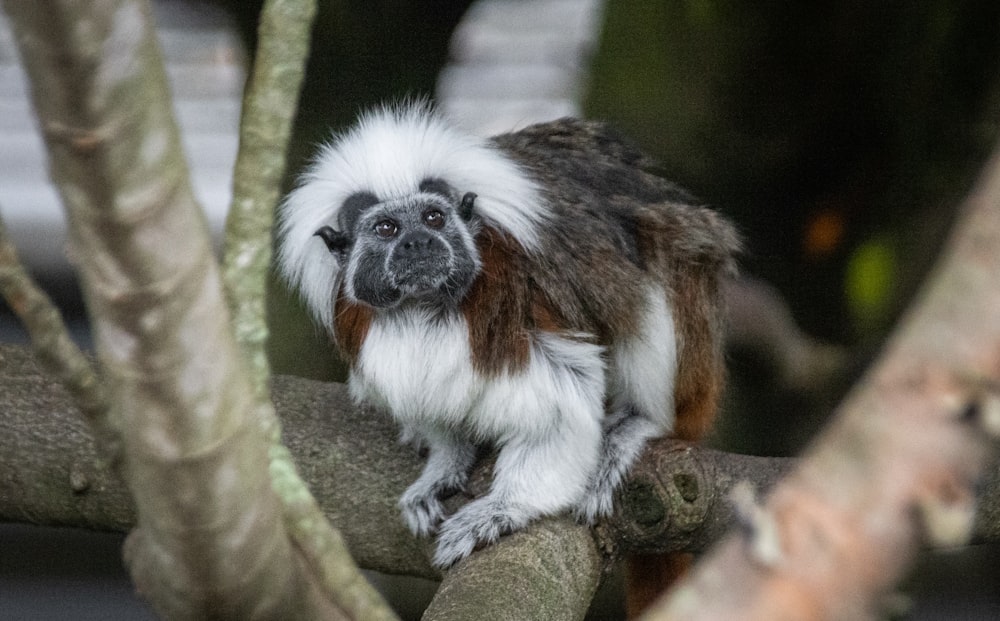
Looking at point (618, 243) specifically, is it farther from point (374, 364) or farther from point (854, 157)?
A: point (854, 157)

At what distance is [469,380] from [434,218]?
437mm

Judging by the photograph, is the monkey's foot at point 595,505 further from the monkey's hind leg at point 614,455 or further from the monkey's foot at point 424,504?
the monkey's foot at point 424,504

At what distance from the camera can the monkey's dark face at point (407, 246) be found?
2945 mm

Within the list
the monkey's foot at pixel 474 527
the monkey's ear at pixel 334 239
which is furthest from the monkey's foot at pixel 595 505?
the monkey's ear at pixel 334 239

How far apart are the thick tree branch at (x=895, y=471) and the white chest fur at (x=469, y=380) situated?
211 centimetres

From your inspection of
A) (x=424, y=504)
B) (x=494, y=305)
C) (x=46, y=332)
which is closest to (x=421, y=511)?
(x=424, y=504)

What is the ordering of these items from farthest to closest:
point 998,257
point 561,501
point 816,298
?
point 816,298 → point 561,501 → point 998,257

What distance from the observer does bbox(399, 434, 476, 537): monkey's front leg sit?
3178 mm

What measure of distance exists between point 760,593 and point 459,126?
2.57 metres

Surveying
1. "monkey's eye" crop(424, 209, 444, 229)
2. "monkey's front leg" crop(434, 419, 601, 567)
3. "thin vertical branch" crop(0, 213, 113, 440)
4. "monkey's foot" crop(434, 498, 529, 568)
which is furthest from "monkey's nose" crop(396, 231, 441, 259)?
"thin vertical branch" crop(0, 213, 113, 440)

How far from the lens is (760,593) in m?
0.92

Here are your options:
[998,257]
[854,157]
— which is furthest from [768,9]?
[998,257]

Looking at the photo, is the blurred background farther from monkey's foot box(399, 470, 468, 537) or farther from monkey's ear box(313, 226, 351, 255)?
monkey's foot box(399, 470, 468, 537)

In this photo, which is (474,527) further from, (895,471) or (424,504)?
(895,471)
